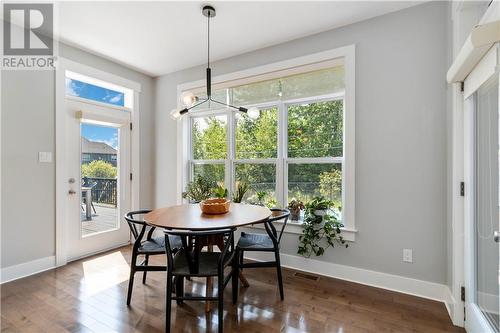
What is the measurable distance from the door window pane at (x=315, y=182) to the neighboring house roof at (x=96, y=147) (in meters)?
2.60

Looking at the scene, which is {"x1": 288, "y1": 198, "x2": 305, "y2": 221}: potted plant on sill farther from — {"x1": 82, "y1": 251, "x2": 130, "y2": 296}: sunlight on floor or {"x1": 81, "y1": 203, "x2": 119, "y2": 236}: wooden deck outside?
{"x1": 81, "y1": 203, "x2": 119, "y2": 236}: wooden deck outside

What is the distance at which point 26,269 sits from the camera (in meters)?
2.78

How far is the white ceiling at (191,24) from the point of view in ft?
7.87

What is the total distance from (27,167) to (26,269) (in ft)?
3.67

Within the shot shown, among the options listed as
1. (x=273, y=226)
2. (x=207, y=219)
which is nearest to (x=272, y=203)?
(x=273, y=226)

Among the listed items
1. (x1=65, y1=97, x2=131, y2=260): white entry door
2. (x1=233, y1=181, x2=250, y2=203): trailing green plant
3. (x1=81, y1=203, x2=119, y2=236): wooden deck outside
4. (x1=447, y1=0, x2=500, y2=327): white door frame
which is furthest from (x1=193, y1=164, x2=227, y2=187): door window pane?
(x1=447, y1=0, x2=500, y2=327): white door frame

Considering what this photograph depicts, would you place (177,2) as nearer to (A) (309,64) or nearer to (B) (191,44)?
(B) (191,44)

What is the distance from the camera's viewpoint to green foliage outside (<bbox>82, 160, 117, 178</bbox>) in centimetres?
344

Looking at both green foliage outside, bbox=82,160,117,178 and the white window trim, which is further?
green foliage outside, bbox=82,160,117,178

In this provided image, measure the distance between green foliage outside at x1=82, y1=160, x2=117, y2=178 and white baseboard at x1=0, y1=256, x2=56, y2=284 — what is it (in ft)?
3.60

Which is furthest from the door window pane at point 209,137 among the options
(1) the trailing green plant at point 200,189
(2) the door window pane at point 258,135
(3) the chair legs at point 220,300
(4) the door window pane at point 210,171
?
(3) the chair legs at point 220,300

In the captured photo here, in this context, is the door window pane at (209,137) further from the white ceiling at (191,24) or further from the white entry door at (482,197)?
the white entry door at (482,197)

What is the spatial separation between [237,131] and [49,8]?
93.1 inches

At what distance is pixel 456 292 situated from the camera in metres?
1.91
